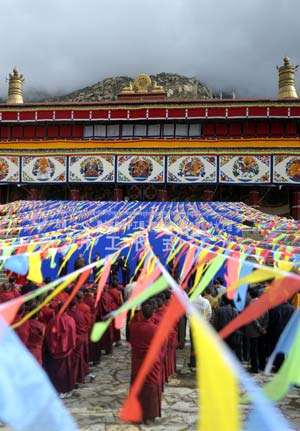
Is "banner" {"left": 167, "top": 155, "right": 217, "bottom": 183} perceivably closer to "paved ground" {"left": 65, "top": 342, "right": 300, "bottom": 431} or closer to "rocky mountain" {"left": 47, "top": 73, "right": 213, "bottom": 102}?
"paved ground" {"left": 65, "top": 342, "right": 300, "bottom": 431}

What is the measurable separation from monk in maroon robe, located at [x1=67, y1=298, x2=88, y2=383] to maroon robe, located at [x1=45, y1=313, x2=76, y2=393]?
0.58ft

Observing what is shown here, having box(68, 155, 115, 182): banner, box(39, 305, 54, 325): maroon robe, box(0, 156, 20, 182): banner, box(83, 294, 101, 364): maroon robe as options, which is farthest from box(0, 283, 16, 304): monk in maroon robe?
box(0, 156, 20, 182): banner

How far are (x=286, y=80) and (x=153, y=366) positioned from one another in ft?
104

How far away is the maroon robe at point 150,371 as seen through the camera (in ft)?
17.0

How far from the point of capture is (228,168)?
23.2 m

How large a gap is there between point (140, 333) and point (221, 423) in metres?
3.77

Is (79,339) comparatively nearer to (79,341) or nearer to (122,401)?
(79,341)

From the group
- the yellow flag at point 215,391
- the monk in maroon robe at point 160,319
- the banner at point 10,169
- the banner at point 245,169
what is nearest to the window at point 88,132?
the banner at point 10,169

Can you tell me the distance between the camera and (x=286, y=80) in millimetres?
33031

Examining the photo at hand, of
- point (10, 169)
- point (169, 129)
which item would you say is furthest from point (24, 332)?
point (169, 129)

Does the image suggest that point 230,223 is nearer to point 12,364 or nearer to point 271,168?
point 271,168

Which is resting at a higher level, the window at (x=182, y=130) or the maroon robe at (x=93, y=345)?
the window at (x=182, y=130)

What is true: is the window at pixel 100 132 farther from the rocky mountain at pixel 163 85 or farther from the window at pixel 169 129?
the rocky mountain at pixel 163 85

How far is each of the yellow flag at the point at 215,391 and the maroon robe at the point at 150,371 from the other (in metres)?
3.53
